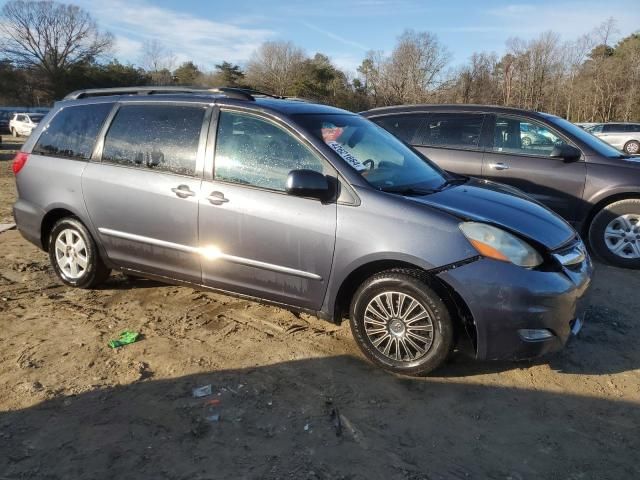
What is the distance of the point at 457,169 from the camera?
653 centimetres

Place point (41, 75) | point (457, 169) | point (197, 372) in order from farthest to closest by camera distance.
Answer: point (41, 75) < point (457, 169) < point (197, 372)

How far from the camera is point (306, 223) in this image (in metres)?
3.45

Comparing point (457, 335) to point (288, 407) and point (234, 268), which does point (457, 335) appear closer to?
point (288, 407)

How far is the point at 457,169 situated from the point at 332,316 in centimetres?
374

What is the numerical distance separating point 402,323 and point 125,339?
6.76 feet

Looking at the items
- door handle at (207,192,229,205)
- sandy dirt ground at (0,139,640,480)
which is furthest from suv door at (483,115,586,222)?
door handle at (207,192,229,205)

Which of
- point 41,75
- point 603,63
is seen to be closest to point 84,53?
point 41,75

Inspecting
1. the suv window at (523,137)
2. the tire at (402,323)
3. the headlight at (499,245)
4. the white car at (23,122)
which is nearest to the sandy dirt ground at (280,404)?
the tire at (402,323)

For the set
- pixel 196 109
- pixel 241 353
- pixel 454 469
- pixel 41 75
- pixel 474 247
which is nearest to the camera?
pixel 454 469

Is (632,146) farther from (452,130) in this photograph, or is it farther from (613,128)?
(452,130)

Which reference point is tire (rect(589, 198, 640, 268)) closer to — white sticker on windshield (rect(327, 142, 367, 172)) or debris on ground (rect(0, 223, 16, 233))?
white sticker on windshield (rect(327, 142, 367, 172))

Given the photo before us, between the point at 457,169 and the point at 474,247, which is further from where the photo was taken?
the point at 457,169

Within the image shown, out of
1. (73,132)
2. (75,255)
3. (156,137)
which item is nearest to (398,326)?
(156,137)

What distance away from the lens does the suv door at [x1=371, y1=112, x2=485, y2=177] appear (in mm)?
6492
